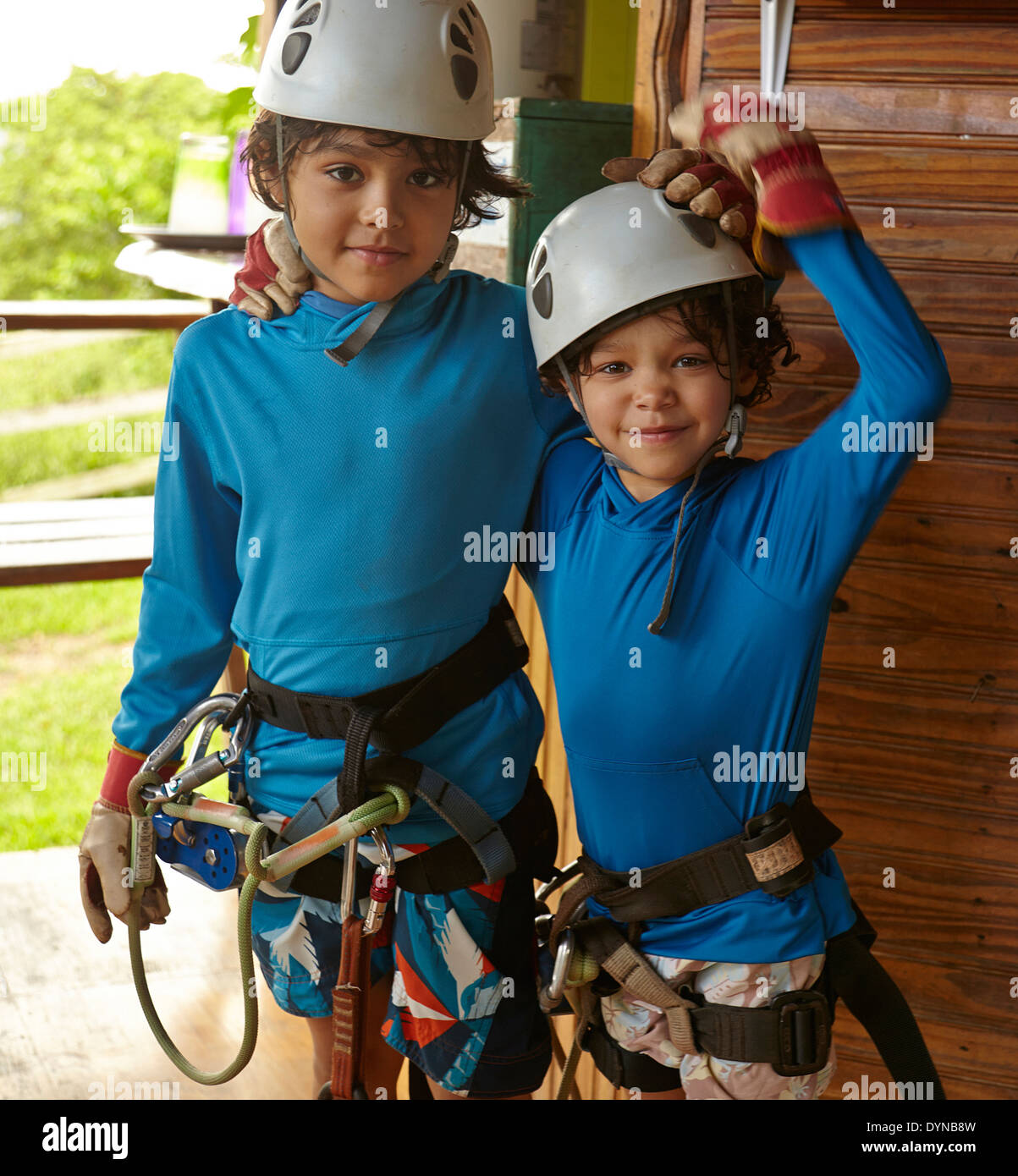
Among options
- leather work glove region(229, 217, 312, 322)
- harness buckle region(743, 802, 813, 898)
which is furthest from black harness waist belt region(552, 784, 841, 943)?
leather work glove region(229, 217, 312, 322)

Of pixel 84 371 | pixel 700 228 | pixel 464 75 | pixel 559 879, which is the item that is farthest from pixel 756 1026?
pixel 84 371

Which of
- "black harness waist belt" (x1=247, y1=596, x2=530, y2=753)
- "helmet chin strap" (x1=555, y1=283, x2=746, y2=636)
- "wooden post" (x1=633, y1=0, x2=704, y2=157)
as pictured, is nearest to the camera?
"helmet chin strap" (x1=555, y1=283, x2=746, y2=636)

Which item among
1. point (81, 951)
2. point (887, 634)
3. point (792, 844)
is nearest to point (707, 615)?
point (792, 844)

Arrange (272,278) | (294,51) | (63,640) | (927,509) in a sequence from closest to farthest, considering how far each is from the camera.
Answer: (294,51), (272,278), (927,509), (63,640)

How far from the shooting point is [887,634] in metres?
1.95

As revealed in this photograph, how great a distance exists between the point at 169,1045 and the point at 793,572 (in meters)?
1.06

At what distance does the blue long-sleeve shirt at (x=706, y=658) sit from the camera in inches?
55.9

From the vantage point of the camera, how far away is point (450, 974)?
5.31 feet

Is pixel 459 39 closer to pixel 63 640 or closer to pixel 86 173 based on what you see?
pixel 63 640

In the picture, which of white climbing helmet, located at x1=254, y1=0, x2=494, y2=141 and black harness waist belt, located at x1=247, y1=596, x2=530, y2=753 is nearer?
white climbing helmet, located at x1=254, y1=0, x2=494, y2=141

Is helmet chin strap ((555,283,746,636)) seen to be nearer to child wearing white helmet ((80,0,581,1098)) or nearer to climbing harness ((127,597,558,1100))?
child wearing white helmet ((80,0,581,1098))

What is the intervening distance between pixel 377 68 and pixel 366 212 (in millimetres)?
160

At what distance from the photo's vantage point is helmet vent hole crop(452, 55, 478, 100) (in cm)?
147
